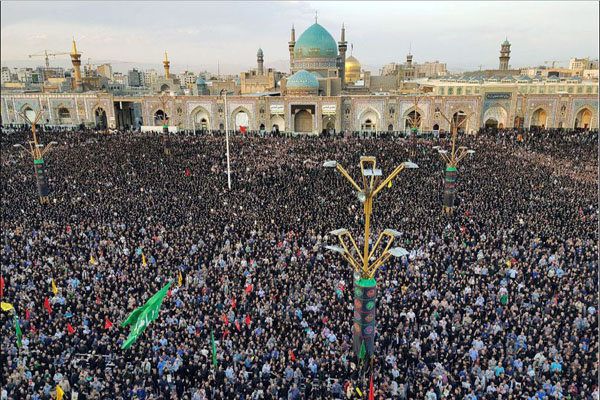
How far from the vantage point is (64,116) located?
54.4 metres

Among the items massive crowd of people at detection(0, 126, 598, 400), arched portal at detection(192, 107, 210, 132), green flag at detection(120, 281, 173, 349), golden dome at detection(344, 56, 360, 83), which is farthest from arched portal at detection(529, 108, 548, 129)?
green flag at detection(120, 281, 173, 349)

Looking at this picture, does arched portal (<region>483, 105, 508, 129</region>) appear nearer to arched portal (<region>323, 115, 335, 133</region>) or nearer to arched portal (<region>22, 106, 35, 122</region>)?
arched portal (<region>323, 115, 335, 133</region>)

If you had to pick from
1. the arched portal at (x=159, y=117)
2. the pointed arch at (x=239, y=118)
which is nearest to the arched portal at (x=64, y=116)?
the arched portal at (x=159, y=117)

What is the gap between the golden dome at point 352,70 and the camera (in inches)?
2862

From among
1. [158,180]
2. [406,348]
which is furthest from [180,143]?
[406,348]

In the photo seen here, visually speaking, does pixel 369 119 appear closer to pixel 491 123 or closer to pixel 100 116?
pixel 491 123

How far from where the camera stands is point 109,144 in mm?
36250

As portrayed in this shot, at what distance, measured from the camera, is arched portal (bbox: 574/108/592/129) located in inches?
1848

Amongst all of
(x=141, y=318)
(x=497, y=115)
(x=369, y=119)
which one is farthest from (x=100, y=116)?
(x=141, y=318)

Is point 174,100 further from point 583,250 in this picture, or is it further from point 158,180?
point 583,250

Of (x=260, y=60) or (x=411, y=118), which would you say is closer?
(x=411, y=118)

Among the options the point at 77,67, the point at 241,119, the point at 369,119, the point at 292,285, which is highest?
the point at 77,67

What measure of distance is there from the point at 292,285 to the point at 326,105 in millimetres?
33643

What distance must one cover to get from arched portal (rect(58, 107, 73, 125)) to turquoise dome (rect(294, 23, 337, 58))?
29397 millimetres
